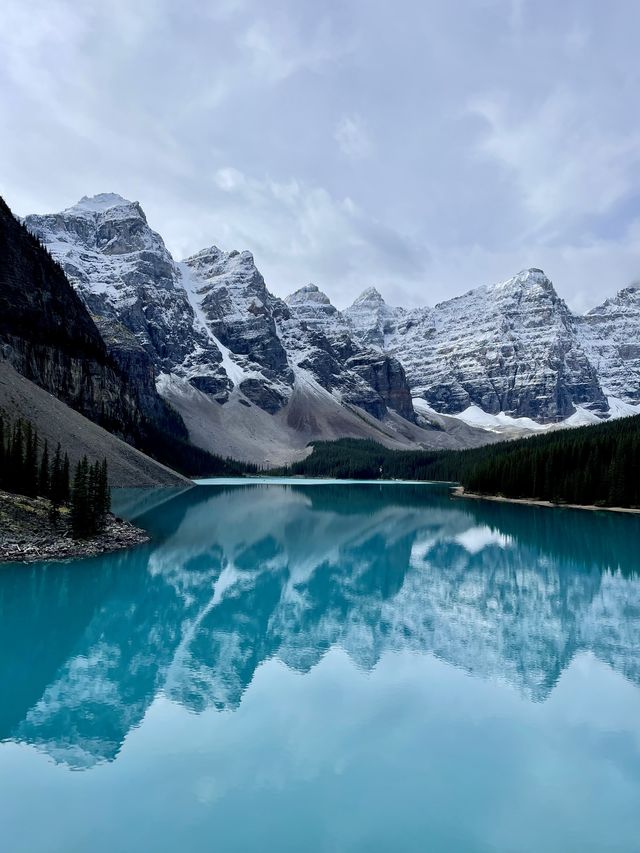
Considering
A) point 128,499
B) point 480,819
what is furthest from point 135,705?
point 128,499

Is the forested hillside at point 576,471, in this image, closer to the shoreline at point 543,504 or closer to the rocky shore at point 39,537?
the shoreline at point 543,504

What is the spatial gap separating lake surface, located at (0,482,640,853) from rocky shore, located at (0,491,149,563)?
1.55 m

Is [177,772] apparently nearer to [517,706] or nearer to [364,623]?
[517,706]

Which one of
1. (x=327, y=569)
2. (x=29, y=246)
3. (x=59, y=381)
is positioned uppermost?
(x=29, y=246)

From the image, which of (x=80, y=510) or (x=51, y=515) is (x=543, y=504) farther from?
(x=51, y=515)

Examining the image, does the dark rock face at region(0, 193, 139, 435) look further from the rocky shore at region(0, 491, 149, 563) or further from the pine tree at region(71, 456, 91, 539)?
the pine tree at region(71, 456, 91, 539)

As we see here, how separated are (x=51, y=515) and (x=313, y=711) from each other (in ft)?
Result: 86.3

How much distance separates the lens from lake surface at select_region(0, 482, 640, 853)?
10047mm

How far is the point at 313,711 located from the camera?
15094mm

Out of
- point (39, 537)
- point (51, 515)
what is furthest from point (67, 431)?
point (39, 537)

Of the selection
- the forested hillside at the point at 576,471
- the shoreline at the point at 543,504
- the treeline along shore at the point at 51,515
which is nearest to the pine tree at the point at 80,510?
the treeline along shore at the point at 51,515

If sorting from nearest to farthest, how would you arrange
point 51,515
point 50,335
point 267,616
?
point 267,616 → point 51,515 → point 50,335

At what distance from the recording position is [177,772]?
38.2 ft

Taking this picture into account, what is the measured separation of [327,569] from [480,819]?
93.2 ft
